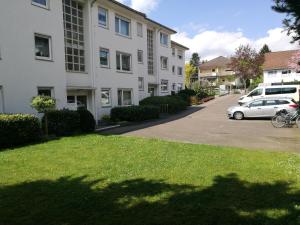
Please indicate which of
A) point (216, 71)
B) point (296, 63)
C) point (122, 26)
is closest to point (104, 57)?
point (122, 26)

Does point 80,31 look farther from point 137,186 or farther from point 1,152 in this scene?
point 137,186

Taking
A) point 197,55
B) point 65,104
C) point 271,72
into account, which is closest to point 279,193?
point 65,104

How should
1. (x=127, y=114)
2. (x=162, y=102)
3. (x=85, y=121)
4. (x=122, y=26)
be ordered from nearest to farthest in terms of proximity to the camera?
1. (x=85, y=121)
2. (x=127, y=114)
3. (x=122, y=26)
4. (x=162, y=102)

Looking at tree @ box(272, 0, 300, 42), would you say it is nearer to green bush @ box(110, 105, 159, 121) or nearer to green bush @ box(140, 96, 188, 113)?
green bush @ box(110, 105, 159, 121)

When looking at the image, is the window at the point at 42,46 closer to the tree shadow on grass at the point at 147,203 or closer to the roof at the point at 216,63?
the tree shadow on grass at the point at 147,203

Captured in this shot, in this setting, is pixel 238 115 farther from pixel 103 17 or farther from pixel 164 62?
pixel 164 62

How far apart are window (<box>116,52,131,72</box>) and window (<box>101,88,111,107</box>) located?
232 centimetres

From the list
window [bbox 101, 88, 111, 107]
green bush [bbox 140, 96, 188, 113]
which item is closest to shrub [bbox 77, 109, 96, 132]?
window [bbox 101, 88, 111, 107]

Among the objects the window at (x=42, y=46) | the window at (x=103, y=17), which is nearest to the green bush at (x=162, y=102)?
the window at (x=103, y=17)

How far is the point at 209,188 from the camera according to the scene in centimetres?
659

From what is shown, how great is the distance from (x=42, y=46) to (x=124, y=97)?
9.78 metres

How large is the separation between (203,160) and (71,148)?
4.93 metres

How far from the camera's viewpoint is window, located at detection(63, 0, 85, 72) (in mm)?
19891

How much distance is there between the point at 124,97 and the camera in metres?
26.0
